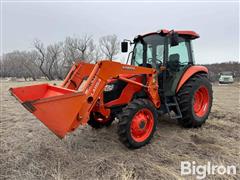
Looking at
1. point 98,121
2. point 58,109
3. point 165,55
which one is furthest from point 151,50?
point 58,109

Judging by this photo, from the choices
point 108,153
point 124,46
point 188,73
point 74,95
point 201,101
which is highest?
point 124,46

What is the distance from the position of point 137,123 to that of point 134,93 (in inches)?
31.2

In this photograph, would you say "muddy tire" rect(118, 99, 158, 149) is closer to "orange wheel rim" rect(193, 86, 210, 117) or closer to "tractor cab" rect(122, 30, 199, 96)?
"tractor cab" rect(122, 30, 199, 96)

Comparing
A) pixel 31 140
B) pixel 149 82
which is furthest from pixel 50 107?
pixel 149 82

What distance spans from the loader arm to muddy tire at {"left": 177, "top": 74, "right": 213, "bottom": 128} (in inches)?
28.4

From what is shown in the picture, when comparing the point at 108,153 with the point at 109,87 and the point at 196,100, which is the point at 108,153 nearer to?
the point at 109,87

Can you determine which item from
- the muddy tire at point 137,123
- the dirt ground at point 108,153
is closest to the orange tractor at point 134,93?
the muddy tire at point 137,123

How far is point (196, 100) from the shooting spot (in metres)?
5.74

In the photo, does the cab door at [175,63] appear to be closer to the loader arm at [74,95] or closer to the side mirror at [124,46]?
the loader arm at [74,95]

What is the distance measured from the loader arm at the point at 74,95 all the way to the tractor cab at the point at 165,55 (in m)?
0.43

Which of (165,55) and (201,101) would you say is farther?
(201,101)

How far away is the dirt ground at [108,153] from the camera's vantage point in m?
3.34

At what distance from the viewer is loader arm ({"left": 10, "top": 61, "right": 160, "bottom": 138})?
3305 millimetres

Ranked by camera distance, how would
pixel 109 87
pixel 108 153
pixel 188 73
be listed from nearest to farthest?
pixel 108 153, pixel 109 87, pixel 188 73
